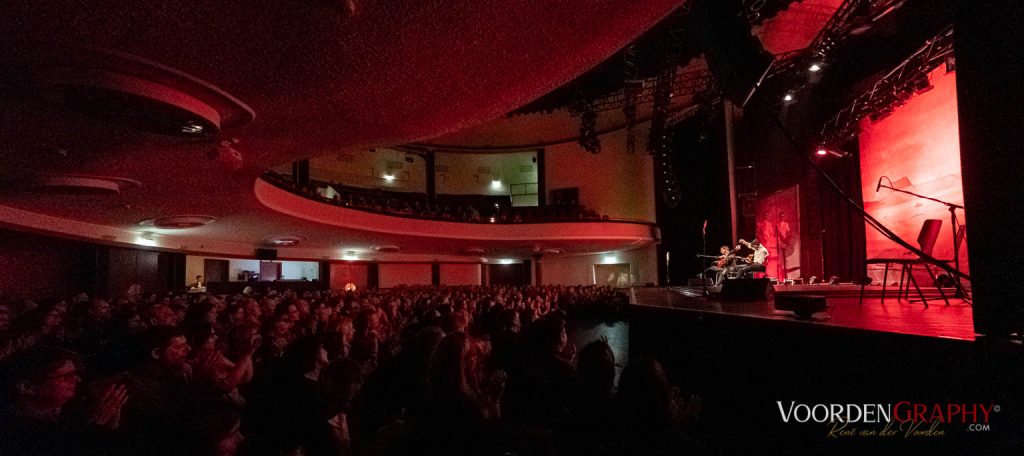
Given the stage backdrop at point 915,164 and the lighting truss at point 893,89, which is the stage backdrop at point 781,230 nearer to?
the stage backdrop at point 915,164

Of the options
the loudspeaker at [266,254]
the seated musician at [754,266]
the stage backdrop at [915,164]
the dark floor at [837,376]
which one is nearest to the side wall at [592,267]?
the seated musician at [754,266]

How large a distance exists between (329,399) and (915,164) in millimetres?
9535

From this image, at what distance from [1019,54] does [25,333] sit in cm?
745

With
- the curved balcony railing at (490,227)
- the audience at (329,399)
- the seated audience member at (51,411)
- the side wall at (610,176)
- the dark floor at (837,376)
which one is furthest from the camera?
the side wall at (610,176)

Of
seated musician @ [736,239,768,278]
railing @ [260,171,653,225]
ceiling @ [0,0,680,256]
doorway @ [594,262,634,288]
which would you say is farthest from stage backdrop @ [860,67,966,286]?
doorway @ [594,262,634,288]

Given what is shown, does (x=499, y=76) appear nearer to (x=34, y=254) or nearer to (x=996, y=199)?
(x=996, y=199)

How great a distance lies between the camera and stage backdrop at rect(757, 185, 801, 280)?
1069cm

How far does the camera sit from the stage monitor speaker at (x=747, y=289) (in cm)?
480

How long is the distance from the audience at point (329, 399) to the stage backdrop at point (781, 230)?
31.4 feet

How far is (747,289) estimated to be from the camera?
4957mm

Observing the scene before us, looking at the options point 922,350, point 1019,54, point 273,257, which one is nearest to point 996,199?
point 1019,54

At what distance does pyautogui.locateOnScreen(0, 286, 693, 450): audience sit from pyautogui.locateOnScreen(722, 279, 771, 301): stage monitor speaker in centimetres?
254

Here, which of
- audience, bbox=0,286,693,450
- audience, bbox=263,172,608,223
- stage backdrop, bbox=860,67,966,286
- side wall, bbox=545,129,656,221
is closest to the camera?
audience, bbox=0,286,693,450

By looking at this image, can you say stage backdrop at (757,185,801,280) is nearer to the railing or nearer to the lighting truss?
the lighting truss
